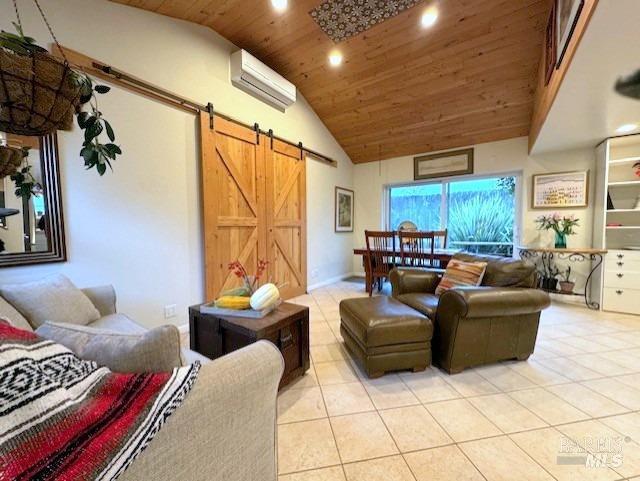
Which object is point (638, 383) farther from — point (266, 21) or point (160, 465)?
point (266, 21)

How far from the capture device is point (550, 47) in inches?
99.5

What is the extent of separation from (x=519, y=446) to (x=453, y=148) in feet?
13.9

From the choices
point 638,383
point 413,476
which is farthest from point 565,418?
point 413,476

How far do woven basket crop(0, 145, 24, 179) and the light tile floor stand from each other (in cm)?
198

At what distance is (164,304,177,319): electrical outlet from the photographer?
2631 mm

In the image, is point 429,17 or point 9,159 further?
point 429,17

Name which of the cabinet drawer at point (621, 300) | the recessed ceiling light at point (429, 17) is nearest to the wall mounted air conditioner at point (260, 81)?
the recessed ceiling light at point (429, 17)

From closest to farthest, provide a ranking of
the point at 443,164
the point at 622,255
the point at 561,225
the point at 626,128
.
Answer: the point at 626,128 → the point at 622,255 → the point at 561,225 → the point at 443,164

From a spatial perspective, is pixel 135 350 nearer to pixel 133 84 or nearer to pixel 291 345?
pixel 291 345

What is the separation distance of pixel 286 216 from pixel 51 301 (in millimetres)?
2709

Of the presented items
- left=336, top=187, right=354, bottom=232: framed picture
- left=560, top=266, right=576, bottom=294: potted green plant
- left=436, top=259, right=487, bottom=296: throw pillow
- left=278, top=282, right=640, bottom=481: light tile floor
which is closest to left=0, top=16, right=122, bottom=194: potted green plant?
left=278, top=282, right=640, bottom=481: light tile floor

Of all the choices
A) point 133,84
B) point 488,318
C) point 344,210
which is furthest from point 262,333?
point 344,210

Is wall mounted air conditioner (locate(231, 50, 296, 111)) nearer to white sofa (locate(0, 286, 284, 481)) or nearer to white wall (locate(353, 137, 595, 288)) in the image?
white wall (locate(353, 137, 595, 288))

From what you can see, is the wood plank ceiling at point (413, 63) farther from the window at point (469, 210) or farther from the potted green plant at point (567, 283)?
the potted green plant at point (567, 283)
